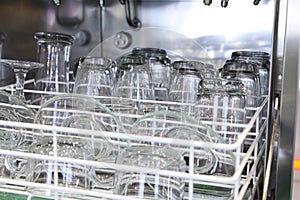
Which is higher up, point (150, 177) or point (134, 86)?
point (134, 86)

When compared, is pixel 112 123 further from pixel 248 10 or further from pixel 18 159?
pixel 248 10

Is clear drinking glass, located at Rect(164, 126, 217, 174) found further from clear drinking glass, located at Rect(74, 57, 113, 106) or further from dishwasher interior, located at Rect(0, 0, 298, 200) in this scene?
clear drinking glass, located at Rect(74, 57, 113, 106)

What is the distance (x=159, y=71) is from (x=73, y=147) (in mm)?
370

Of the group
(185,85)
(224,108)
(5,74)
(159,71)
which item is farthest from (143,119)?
(5,74)

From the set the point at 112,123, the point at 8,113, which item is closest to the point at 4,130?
the point at 8,113

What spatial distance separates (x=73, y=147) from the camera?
0.67 metres

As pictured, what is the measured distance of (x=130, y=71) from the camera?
881mm

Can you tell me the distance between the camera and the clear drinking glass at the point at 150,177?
590 mm

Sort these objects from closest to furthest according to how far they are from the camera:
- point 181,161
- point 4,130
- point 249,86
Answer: point 181,161 → point 4,130 → point 249,86

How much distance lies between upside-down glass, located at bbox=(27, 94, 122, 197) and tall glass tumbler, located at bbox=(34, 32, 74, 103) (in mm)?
285

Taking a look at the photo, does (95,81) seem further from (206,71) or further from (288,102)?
(288,102)

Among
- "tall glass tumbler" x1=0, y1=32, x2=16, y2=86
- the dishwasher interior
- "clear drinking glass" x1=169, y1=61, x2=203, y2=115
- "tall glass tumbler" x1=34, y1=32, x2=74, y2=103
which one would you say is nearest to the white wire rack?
the dishwasher interior

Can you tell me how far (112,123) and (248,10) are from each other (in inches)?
21.7

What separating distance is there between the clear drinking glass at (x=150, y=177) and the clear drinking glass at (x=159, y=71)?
0.31 meters
